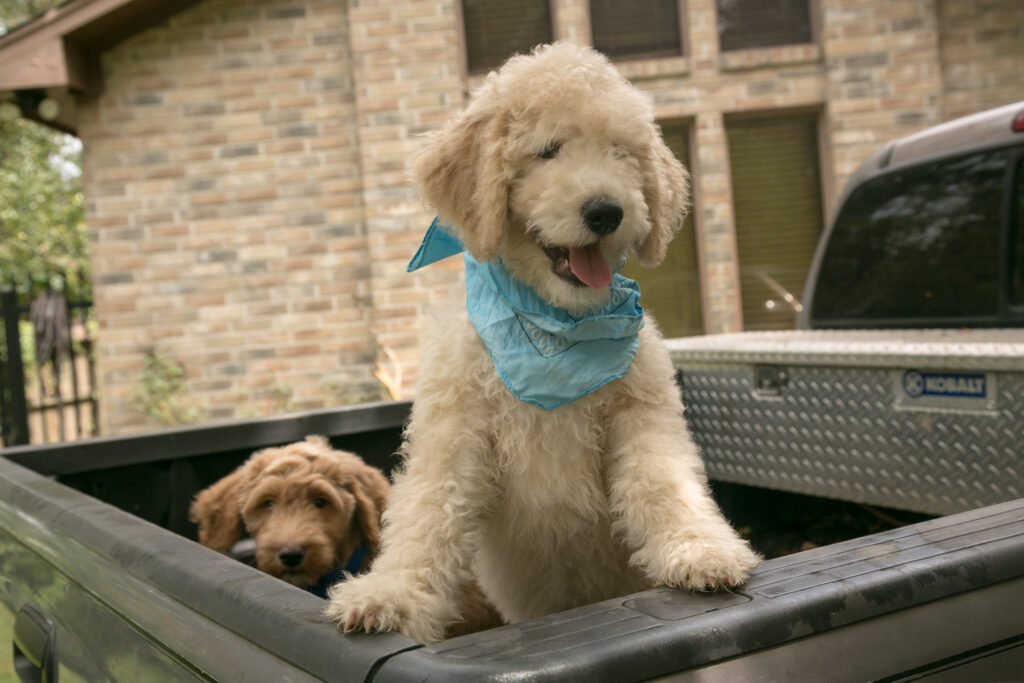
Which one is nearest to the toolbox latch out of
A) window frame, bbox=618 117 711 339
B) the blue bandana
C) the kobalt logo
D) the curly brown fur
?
the kobalt logo

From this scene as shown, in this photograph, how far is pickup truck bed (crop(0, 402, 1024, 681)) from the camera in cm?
98

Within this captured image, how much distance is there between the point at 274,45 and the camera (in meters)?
7.89

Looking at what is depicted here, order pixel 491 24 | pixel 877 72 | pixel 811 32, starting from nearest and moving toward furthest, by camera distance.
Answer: pixel 877 72 → pixel 811 32 → pixel 491 24

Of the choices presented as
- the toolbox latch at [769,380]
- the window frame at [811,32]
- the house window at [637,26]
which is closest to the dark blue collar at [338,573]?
the toolbox latch at [769,380]

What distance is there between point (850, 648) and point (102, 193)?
27.0 feet

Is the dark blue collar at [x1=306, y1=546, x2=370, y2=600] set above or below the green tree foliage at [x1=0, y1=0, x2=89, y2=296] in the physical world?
below

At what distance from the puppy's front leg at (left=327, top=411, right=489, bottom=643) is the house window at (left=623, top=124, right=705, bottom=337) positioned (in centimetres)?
657

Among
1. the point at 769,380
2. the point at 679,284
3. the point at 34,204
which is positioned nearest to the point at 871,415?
the point at 769,380

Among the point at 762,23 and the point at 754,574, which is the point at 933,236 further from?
the point at 762,23

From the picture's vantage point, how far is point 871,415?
104 inches

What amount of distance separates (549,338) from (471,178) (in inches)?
15.6

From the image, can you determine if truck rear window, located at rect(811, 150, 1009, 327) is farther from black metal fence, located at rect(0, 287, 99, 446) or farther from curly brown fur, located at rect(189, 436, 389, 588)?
black metal fence, located at rect(0, 287, 99, 446)

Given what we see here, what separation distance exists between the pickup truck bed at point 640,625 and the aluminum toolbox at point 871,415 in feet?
3.38

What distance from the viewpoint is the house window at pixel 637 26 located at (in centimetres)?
811
